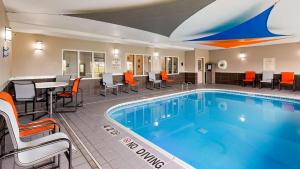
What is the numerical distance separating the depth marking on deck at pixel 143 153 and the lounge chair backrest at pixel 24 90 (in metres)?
2.61

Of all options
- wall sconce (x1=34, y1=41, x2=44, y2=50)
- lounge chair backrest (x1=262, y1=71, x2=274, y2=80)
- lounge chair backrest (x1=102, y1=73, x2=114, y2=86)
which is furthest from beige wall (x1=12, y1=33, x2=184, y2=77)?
lounge chair backrest (x1=262, y1=71, x2=274, y2=80)

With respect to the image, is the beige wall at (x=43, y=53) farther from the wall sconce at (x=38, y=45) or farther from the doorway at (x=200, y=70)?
the doorway at (x=200, y=70)

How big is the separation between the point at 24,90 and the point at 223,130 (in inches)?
187

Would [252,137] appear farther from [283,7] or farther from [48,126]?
[48,126]

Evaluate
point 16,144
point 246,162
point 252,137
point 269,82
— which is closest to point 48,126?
point 16,144

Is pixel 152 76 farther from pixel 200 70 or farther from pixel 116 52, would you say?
pixel 200 70

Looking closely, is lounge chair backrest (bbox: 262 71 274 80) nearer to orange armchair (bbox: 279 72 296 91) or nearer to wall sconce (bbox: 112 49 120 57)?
orange armchair (bbox: 279 72 296 91)

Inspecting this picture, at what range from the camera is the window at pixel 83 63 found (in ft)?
23.1

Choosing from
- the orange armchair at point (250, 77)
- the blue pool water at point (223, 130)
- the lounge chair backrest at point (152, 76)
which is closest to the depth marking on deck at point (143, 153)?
the blue pool water at point (223, 130)

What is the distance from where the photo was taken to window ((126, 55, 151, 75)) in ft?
29.7

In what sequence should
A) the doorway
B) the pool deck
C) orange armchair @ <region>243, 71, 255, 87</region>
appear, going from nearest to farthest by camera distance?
the pool deck
orange armchair @ <region>243, 71, 255, 87</region>
the doorway

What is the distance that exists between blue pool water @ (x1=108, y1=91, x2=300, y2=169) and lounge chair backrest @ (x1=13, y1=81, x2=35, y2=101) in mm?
2113

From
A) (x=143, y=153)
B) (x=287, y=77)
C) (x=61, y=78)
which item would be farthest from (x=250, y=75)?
(x=61, y=78)

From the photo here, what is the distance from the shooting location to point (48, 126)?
7.14ft
